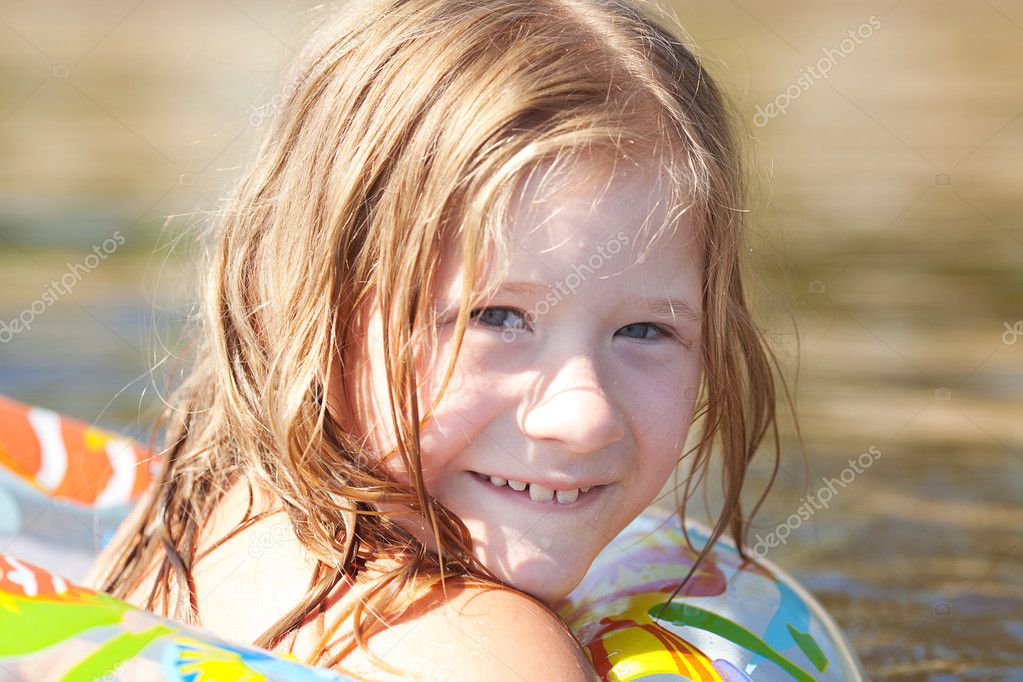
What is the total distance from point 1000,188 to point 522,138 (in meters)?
5.48

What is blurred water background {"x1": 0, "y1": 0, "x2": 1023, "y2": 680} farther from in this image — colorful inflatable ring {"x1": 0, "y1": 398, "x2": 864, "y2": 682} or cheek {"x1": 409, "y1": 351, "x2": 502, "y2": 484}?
cheek {"x1": 409, "y1": 351, "x2": 502, "y2": 484}

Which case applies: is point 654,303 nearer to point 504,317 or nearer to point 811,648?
point 504,317

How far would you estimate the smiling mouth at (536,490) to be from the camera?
1642 mm

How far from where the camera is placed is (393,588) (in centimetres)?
154

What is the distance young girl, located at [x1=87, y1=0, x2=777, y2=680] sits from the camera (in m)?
1.55

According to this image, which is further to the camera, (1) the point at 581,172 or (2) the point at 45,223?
(2) the point at 45,223

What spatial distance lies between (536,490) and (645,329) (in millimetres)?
270

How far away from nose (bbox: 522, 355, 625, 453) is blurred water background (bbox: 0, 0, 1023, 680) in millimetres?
580

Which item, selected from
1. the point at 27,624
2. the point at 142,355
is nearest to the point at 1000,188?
the point at 142,355

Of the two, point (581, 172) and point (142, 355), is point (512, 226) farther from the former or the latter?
point (142, 355)

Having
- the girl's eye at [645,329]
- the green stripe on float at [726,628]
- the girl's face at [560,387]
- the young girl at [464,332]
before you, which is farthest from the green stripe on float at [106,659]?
the green stripe on float at [726,628]
